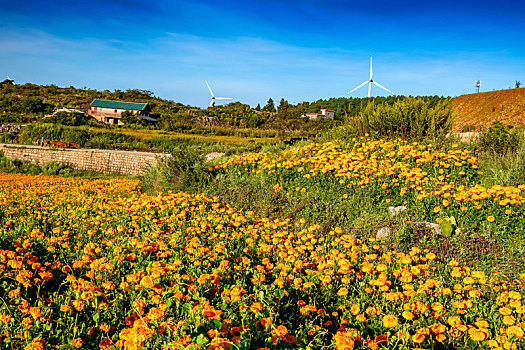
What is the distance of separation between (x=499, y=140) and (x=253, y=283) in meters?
7.58

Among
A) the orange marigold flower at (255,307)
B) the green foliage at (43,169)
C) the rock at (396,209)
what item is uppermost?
the rock at (396,209)

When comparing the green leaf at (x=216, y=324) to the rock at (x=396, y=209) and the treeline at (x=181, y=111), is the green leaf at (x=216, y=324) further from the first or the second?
the treeline at (x=181, y=111)

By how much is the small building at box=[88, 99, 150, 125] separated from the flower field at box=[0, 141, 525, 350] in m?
54.8

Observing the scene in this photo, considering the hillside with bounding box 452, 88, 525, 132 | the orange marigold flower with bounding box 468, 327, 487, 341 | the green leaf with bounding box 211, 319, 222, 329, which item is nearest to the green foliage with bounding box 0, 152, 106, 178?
the green leaf with bounding box 211, 319, 222, 329

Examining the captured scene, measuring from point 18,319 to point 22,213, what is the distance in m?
4.23

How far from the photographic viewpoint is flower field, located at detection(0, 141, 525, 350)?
8.14 ft

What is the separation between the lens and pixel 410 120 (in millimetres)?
9492

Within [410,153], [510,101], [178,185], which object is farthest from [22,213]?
[510,101]

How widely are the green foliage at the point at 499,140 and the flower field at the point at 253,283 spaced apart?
74.9 inches

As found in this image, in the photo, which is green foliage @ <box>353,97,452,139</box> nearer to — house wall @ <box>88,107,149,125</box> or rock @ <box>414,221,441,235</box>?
rock @ <box>414,221,441,235</box>

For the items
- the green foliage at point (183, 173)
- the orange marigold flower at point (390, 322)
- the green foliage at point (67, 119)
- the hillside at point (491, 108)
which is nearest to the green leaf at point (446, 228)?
the orange marigold flower at point (390, 322)

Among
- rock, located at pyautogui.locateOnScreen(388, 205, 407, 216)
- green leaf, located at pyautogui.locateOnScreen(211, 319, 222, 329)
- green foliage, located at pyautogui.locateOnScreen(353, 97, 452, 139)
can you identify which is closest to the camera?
green leaf, located at pyautogui.locateOnScreen(211, 319, 222, 329)

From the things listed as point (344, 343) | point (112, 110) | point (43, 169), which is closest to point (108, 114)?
point (112, 110)

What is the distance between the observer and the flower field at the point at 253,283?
8.14 ft
